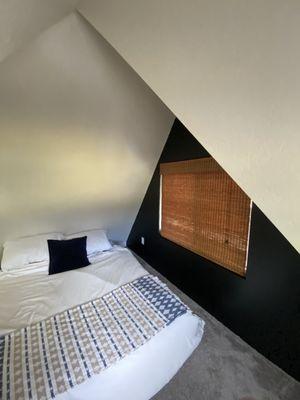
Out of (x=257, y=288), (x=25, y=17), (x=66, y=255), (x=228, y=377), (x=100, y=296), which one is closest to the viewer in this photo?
(x=25, y=17)

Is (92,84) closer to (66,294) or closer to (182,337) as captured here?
(66,294)

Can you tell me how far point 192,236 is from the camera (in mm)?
2309

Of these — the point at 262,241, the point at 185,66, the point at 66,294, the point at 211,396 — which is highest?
the point at 185,66

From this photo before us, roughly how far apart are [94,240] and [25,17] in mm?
2298

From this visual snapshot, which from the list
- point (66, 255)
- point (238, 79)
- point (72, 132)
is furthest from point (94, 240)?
point (238, 79)

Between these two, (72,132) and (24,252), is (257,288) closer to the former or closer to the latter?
(72,132)

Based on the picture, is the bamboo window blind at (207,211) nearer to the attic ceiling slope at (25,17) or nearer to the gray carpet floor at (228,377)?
the gray carpet floor at (228,377)

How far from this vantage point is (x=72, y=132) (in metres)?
1.88

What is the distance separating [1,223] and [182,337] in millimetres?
2229

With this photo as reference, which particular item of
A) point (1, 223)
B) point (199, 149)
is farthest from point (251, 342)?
point (1, 223)

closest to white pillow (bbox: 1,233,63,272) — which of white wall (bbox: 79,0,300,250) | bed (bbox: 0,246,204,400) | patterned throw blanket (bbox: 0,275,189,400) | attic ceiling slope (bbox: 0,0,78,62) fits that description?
bed (bbox: 0,246,204,400)

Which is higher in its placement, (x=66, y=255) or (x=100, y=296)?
(x=66, y=255)

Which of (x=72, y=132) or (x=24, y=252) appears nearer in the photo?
(x=72, y=132)

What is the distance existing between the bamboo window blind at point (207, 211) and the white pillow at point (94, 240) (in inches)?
34.5
